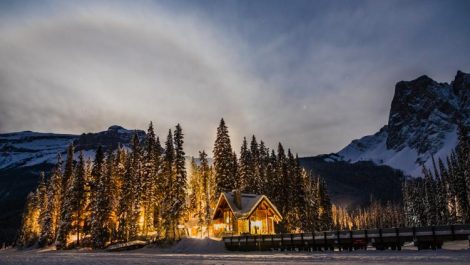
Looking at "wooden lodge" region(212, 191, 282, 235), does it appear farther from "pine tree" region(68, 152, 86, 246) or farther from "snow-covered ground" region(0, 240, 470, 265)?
"pine tree" region(68, 152, 86, 246)

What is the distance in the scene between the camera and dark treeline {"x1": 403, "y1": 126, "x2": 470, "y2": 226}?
7724 cm

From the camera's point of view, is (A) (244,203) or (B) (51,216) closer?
(A) (244,203)

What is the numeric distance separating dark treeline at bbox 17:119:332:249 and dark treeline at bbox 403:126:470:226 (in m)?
30.8

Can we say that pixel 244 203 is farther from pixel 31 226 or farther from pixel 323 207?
pixel 31 226

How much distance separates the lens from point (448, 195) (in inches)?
3829

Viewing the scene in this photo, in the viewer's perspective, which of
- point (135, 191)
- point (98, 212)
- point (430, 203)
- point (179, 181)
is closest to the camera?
point (179, 181)

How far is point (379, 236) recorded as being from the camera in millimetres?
32188

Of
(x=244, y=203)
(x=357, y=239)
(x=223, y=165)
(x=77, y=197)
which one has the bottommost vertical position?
(x=357, y=239)

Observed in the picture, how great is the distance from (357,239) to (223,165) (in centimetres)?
3642

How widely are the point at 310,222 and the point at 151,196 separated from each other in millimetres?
35694

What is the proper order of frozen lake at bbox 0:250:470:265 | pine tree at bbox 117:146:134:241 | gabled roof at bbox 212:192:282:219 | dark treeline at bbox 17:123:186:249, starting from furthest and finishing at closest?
pine tree at bbox 117:146:134:241, dark treeline at bbox 17:123:186:249, gabled roof at bbox 212:192:282:219, frozen lake at bbox 0:250:470:265

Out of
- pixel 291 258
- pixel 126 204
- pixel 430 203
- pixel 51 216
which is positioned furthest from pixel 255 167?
pixel 430 203

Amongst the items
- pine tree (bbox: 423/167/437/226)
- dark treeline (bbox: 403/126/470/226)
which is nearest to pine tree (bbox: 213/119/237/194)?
dark treeline (bbox: 403/126/470/226)

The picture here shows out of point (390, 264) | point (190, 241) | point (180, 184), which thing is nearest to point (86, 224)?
point (180, 184)
